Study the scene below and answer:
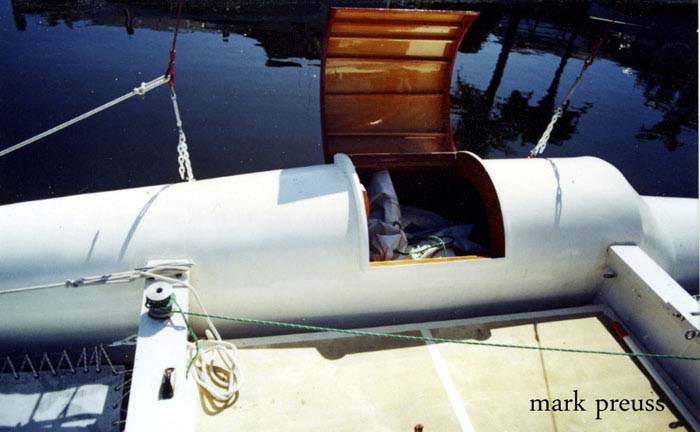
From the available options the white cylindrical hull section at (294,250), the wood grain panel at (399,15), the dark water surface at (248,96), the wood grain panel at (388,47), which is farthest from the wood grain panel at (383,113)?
the dark water surface at (248,96)

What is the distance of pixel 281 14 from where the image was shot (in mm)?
17047

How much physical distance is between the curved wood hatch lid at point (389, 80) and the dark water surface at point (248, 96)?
372 cm

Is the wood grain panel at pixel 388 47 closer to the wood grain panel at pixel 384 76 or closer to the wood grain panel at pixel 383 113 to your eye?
the wood grain panel at pixel 384 76

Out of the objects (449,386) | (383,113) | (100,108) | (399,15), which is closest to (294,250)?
(449,386)

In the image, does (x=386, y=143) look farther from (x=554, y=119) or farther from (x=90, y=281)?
(x=90, y=281)

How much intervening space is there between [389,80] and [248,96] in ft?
21.1

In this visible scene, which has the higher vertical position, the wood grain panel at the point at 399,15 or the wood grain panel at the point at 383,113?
the wood grain panel at the point at 399,15

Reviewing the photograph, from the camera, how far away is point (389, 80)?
4.32 metres

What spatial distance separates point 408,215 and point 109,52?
10.7 metres

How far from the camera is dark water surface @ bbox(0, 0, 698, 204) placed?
25.3ft

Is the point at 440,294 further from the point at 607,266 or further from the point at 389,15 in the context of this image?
the point at 389,15

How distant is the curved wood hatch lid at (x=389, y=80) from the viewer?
12.9 feet

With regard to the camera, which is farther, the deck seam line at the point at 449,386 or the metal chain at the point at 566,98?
the metal chain at the point at 566,98

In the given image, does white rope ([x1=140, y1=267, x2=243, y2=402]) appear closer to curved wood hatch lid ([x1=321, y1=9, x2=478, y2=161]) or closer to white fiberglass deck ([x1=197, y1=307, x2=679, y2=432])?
white fiberglass deck ([x1=197, y1=307, x2=679, y2=432])
